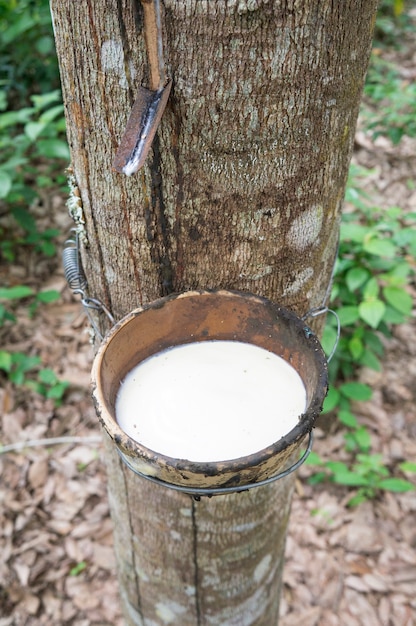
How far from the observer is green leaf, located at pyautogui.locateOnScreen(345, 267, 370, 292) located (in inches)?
97.5

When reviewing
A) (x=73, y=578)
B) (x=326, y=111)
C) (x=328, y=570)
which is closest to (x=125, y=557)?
(x=73, y=578)

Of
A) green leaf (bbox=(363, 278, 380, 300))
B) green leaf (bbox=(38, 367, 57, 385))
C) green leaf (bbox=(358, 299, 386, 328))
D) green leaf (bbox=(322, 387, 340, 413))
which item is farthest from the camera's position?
green leaf (bbox=(38, 367, 57, 385))

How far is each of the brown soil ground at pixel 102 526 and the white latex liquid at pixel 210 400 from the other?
1.68m

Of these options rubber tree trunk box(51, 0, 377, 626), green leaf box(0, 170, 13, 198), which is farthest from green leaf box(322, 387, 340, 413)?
green leaf box(0, 170, 13, 198)

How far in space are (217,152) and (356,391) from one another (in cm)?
200

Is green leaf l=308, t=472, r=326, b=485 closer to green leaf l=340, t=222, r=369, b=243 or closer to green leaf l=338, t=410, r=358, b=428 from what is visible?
green leaf l=338, t=410, r=358, b=428

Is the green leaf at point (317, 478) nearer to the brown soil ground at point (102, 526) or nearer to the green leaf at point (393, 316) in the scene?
the brown soil ground at point (102, 526)

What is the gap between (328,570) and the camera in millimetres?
2408

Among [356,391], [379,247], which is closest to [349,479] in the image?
[356,391]

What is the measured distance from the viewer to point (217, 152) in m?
0.97

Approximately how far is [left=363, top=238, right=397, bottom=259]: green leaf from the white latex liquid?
53.1 inches

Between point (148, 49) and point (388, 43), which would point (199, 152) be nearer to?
point (148, 49)

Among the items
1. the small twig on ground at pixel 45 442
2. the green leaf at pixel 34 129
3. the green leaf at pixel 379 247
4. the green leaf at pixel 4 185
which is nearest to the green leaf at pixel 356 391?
the green leaf at pixel 379 247

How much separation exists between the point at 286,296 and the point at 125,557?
0.99 metres
